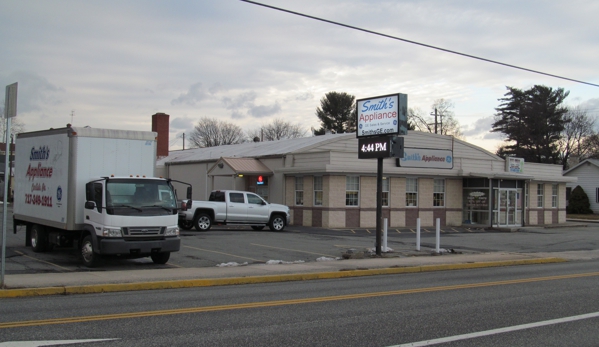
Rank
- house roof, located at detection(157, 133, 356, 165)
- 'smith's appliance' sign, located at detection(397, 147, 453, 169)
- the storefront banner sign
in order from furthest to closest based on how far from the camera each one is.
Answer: the storefront banner sign → house roof, located at detection(157, 133, 356, 165) → 'smith's appliance' sign, located at detection(397, 147, 453, 169)

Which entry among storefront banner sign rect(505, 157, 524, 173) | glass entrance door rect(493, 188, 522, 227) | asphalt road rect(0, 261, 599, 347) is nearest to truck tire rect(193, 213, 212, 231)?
asphalt road rect(0, 261, 599, 347)

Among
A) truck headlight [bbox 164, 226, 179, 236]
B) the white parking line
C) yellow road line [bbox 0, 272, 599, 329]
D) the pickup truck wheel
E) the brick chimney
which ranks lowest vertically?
yellow road line [bbox 0, 272, 599, 329]

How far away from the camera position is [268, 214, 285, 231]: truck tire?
1087 inches

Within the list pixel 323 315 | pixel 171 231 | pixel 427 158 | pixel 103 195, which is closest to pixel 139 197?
pixel 103 195

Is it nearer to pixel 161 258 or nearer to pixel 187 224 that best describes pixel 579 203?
pixel 187 224

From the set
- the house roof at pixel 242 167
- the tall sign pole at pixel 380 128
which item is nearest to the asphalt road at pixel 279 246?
the tall sign pole at pixel 380 128

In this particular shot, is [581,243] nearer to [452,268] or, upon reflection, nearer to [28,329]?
[452,268]

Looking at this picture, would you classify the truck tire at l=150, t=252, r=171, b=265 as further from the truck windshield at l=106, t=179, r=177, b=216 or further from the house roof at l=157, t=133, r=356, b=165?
the house roof at l=157, t=133, r=356, b=165

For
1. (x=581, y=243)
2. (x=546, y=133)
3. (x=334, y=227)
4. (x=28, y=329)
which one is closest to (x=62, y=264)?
(x=28, y=329)

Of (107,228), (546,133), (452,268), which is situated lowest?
(452,268)

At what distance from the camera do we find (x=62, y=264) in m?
14.8

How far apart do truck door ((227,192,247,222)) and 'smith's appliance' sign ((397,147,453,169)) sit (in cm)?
989

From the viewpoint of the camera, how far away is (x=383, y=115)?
723 inches

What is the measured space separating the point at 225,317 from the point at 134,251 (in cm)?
595
